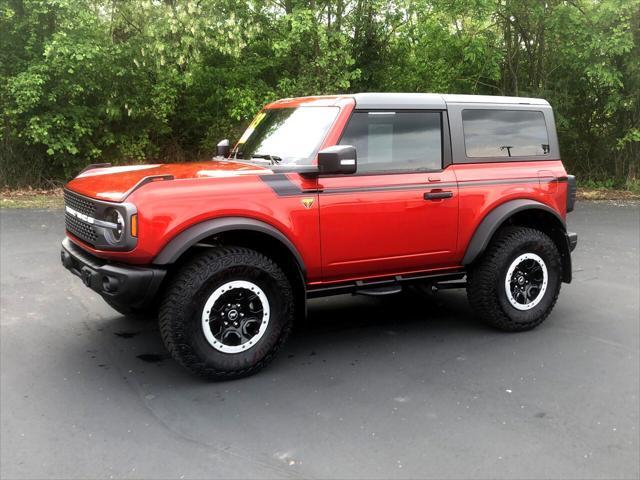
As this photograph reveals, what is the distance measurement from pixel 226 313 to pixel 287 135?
1533mm

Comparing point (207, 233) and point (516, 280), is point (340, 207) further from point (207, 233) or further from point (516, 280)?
point (516, 280)

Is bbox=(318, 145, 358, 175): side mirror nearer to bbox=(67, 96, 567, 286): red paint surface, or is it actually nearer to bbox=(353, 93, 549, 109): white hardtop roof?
bbox=(67, 96, 567, 286): red paint surface

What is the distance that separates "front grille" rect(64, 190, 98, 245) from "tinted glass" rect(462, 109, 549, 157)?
9.36 ft

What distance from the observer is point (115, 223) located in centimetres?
371

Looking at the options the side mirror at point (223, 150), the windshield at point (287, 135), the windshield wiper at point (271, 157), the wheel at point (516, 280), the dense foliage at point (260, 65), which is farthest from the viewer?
the dense foliage at point (260, 65)

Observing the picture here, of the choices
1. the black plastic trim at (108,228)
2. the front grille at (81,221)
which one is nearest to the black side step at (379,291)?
the black plastic trim at (108,228)

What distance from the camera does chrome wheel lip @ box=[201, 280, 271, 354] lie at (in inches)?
152

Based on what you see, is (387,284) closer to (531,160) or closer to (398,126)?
(398,126)

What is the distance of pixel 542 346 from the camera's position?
4645 mm

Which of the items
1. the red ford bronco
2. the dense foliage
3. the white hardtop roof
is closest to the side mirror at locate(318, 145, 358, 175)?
the red ford bronco

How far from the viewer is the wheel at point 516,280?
4816 mm

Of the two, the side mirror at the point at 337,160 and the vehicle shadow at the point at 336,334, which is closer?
the side mirror at the point at 337,160

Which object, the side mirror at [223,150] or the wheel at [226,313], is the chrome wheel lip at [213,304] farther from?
the side mirror at [223,150]

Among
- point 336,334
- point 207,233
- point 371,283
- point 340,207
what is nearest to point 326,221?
point 340,207
